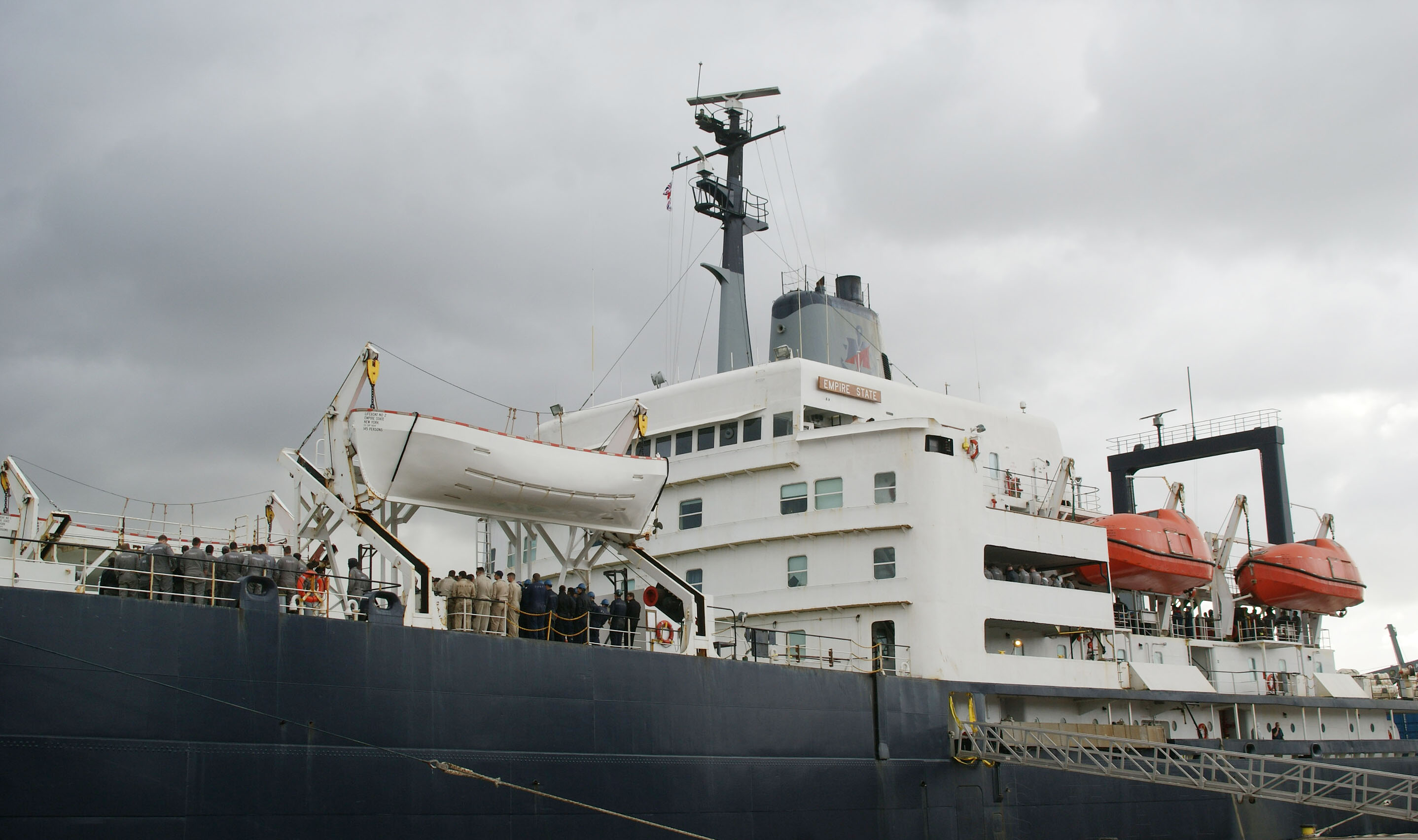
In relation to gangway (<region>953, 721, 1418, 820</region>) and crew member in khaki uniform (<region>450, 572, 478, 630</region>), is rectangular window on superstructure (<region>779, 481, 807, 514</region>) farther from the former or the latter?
crew member in khaki uniform (<region>450, 572, 478, 630</region>)

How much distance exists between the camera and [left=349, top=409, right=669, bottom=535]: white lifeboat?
14.8 meters

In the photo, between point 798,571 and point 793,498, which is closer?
point 798,571

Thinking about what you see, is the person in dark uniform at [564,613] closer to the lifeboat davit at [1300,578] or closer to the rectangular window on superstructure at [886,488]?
the rectangular window on superstructure at [886,488]

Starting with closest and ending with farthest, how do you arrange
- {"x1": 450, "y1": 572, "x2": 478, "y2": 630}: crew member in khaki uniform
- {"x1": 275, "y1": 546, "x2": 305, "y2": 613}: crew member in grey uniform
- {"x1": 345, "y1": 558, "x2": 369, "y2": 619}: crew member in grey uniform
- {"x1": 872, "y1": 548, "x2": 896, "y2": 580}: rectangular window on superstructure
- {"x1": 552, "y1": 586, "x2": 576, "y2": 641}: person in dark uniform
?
{"x1": 275, "y1": 546, "x2": 305, "y2": 613}: crew member in grey uniform → {"x1": 345, "y1": 558, "x2": 369, "y2": 619}: crew member in grey uniform → {"x1": 450, "y1": 572, "x2": 478, "y2": 630}: crew member in khaki uniform → {"x1": 552, "y1": 586, "x2": 576, "y2": 641}: person in dark uniform → {"x1": 872, "y1": 548, "x2": 896, "y2": 580}: rectangular window on superstructure

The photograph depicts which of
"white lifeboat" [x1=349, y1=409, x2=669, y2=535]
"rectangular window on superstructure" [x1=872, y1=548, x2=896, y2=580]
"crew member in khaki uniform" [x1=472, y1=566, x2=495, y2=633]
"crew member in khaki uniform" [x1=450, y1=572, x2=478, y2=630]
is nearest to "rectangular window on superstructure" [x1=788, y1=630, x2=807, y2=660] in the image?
"rectangular window on superstructure" [x1=872, y1=548, x2=896, y2=580]

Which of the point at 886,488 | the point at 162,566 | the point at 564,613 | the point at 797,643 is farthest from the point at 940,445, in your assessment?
the point at 162,566

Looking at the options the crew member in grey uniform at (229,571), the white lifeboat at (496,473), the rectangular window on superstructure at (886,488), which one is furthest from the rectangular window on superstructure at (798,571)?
the crew member in grey uniform at (229,571)

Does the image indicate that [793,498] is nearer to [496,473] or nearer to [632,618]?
[632,618]

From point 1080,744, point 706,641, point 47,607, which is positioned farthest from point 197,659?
point 1080,744

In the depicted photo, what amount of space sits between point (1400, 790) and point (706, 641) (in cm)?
908

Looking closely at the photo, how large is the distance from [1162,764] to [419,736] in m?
15.6

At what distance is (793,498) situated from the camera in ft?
71.9

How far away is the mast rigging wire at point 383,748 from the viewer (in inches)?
455

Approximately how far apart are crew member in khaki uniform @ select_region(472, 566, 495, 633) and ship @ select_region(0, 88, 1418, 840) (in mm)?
54
